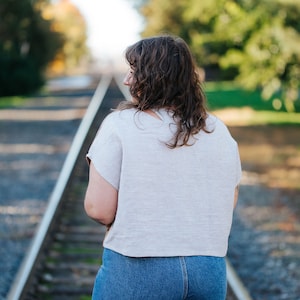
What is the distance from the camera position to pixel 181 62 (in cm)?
224

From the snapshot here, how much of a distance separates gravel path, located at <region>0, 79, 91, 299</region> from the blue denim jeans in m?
3.40

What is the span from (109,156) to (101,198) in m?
0.14

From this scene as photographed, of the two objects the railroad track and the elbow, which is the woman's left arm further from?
the railroad track

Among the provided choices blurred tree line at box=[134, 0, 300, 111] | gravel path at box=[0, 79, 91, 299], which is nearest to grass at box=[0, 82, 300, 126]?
blurred tree line at box=[134, 0, 300, 111]

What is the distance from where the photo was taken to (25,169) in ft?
40.2

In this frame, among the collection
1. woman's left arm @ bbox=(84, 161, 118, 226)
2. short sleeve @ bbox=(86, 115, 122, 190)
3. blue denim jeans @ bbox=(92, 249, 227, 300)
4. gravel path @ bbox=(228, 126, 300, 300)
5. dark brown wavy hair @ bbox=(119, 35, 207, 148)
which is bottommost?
gravel path @ bbox=(228, 126, 300, 300)

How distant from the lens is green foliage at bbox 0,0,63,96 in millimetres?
36188

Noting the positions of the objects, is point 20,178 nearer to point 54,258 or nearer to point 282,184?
point 282,184

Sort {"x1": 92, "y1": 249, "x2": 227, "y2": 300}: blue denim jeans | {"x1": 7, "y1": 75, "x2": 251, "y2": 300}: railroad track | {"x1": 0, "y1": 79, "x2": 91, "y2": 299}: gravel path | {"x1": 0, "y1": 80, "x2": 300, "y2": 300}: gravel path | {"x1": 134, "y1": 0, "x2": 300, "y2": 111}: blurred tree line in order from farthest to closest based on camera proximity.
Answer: {"x1": 134, "y1": 0, "x2": 300, "y2": 111}: blurred tree line < {"x1": 0, "y1": 79, "x2": 91, "y2": 299}: gravel path < {"x1": 0, "y1": 80, "x2": 300, "y2": 300}: gravel path < {"x1": 7, "y1": 75, "x2": 251, "y2": 300}: railroad track < {"x1": 92, "y1": 249, "x2": 227, "y2": 300}: blue denim jeans

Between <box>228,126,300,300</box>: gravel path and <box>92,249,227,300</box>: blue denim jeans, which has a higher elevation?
<box>92,249,227,300</box>: blue denim jeans

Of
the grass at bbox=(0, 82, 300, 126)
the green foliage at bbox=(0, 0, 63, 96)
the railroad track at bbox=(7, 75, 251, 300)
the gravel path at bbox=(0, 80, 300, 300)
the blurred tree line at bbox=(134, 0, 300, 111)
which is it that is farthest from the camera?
the green foliage at bbox=(0, 0, 63, 96)

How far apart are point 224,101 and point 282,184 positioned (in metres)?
21.2

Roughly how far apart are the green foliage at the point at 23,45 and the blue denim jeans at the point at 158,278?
34.1 metres

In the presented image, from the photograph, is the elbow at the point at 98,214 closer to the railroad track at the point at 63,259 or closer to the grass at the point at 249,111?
the railroad track at the point at 63,259
